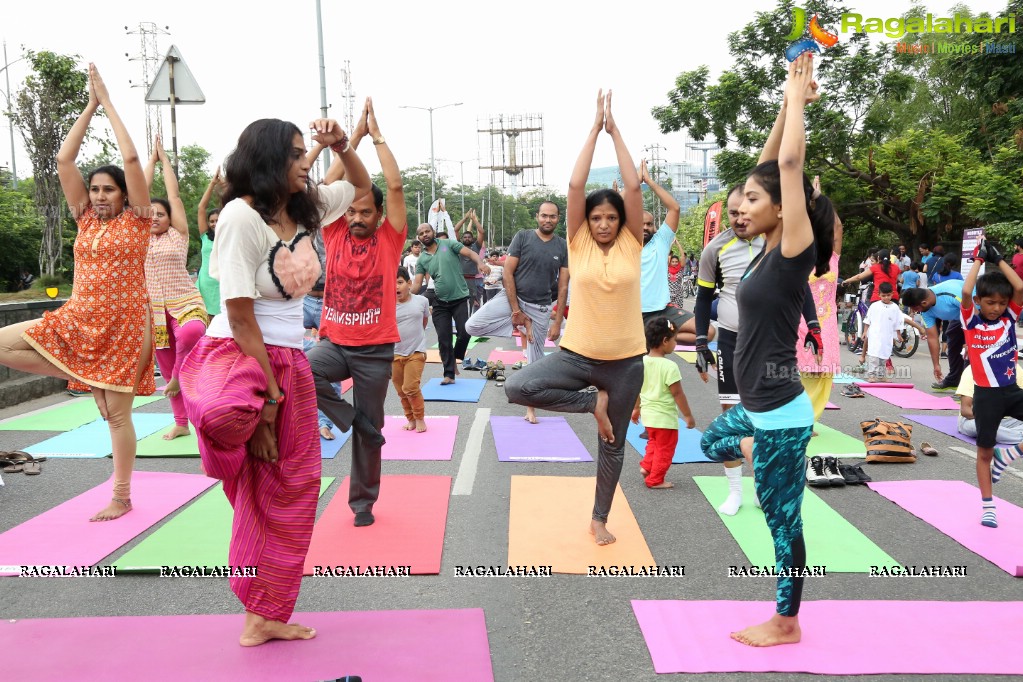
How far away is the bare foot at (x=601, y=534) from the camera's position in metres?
4.50

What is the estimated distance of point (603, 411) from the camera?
429cm

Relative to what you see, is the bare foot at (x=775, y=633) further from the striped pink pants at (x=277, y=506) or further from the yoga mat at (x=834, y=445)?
the yoga mat at (x=834, y=445)

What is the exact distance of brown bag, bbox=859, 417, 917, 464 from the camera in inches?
255

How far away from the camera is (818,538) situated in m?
4.66

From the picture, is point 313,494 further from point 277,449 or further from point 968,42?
point 968,42

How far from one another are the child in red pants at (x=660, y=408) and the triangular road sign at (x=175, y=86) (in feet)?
20.5

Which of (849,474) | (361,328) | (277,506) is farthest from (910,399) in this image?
(277,506)

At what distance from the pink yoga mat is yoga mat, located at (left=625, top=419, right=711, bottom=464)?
2.51 metres

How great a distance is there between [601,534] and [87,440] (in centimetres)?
475

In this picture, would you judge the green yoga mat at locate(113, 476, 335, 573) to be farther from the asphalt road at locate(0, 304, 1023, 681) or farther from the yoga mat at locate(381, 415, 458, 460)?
the yoga mat at locate(381, 415, 458, 460)

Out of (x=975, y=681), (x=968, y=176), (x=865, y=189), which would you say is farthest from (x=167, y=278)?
(x=865, y=189)

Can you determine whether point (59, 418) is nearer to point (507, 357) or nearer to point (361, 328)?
point (361, 328)

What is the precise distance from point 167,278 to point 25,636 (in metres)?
3.59

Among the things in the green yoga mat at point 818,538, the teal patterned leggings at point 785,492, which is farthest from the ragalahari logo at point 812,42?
the green yoga mat at point 818,538
